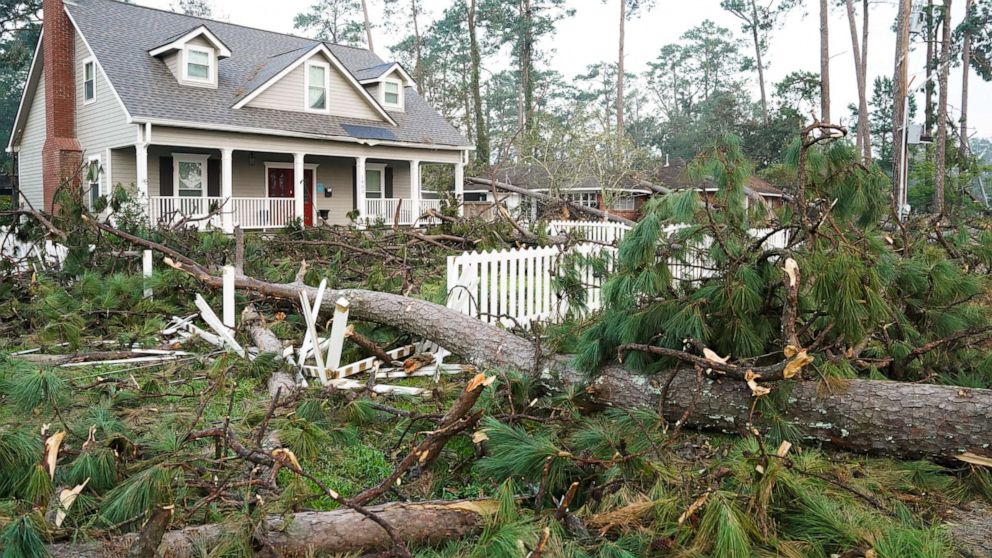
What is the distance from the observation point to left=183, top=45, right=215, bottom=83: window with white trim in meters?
18.7

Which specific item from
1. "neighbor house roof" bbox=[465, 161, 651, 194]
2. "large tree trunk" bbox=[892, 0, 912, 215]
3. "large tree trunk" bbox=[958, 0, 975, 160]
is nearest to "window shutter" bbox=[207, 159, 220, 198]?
"neighbor house roof" bbox=[465, 161, 651, 194]

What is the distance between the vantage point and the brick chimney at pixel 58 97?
1931cm

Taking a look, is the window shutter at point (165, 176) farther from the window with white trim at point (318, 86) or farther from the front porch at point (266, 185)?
the window with white trim at point (318, 86)

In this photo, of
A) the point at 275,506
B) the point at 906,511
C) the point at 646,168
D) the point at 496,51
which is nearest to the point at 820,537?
the point at 906,511

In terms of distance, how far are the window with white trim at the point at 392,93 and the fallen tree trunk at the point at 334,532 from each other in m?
22.3

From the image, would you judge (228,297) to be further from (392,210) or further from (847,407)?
(392,210)

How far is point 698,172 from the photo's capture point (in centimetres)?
445

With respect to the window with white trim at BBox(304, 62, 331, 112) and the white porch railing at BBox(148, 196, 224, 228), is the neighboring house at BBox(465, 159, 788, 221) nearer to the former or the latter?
the window with white trim at BBox(304, 62, 331, 112)

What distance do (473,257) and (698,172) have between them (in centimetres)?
278

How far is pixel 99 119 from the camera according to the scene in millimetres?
19031

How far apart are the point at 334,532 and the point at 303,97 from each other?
1996 cm

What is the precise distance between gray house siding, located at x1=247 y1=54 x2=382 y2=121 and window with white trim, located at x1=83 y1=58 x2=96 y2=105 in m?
4.27

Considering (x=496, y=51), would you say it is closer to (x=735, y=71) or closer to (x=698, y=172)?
(x=735, y=71)

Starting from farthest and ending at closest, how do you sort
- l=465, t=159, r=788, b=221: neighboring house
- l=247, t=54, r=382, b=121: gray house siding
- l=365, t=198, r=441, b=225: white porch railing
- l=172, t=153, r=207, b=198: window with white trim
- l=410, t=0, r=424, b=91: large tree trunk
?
l=410, t=0, r=424, b=91: large tree trunk < l=465, t=159, r=788, b=221: neighboring house < l=365, t=198, r=441, b=225: white porch railing < l=247, t=54, r=382, b=121: gray house siding < l=172, t=153, r=207, b=198: window with white trim
